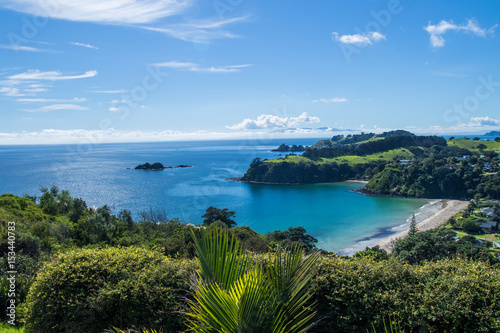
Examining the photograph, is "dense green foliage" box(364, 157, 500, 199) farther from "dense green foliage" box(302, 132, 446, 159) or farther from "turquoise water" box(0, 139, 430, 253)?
"dense green foliage" box(302, 132, 446, 159)

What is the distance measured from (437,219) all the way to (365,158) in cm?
5346

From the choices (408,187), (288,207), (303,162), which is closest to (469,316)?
(288,207)

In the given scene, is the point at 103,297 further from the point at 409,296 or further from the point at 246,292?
the point at 409,296

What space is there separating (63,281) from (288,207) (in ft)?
161

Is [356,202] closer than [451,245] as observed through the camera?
No

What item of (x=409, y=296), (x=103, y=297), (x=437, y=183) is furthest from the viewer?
(x=437, y=183)

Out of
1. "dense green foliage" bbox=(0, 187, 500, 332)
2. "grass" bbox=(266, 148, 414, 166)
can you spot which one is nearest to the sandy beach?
"dense green foliage" bbox=(0, 187, 500, 332)

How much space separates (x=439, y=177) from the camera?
206 feet

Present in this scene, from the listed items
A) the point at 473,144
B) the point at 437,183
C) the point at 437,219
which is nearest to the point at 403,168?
the point at 437,183

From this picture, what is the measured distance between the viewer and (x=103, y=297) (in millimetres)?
4973

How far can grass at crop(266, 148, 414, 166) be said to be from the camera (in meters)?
87.4

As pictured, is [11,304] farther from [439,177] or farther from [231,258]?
[439,177]

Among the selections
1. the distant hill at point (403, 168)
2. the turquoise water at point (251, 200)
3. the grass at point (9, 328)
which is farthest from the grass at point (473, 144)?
the grass at point (9, 328)

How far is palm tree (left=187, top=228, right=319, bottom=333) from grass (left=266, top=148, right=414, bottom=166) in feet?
270
